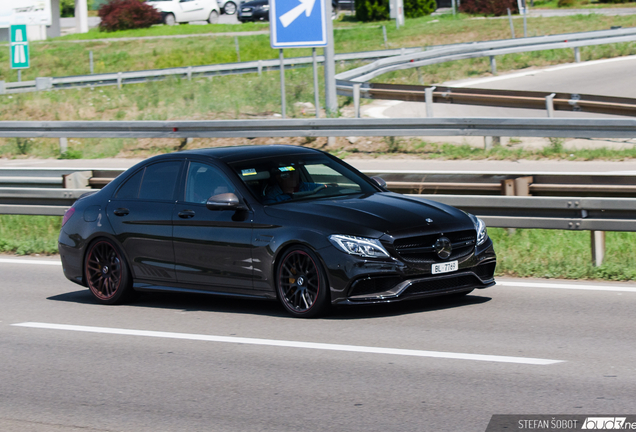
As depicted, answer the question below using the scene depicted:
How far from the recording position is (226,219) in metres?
8.48

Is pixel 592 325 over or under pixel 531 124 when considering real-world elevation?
under

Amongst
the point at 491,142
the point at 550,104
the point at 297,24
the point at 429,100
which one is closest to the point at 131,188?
the point at 297,24

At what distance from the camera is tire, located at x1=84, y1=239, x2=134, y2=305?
30.6 feet

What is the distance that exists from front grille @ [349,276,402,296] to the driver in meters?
1.18

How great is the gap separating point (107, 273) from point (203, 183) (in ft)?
4.87

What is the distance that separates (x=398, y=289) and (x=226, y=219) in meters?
1.73

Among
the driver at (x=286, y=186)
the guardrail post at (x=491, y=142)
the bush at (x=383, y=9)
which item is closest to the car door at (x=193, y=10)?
the bush at (x=383, y=9)

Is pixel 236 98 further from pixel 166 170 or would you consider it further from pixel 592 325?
pixel 592 325

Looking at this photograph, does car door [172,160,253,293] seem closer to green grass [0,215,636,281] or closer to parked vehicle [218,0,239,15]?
green grass [0,215,636,281]

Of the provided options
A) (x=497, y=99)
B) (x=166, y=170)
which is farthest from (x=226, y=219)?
(x=497, y=99)

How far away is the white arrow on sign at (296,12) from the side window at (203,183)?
995 centimetres

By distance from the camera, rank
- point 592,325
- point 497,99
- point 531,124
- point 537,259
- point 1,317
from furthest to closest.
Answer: point 497,99, point 531,124, point 537,259, point 1,317, point 592,325

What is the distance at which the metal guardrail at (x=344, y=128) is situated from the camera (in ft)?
53.2

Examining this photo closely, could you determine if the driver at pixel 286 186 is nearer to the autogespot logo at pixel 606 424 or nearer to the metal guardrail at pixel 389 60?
the autogespot logo at pixel 606 424
